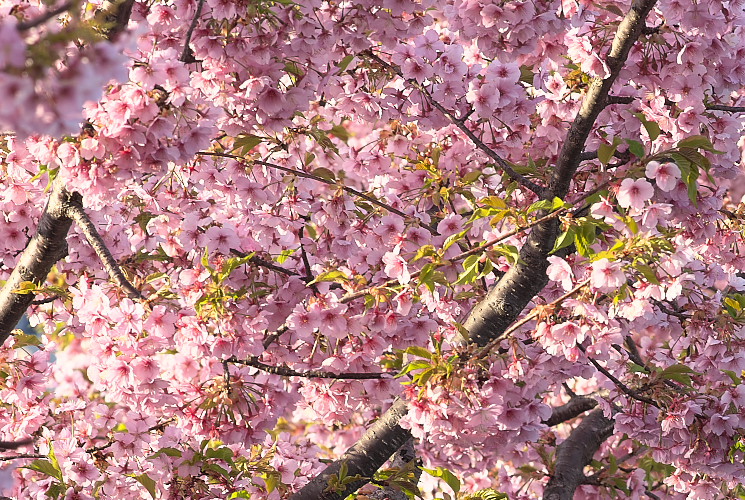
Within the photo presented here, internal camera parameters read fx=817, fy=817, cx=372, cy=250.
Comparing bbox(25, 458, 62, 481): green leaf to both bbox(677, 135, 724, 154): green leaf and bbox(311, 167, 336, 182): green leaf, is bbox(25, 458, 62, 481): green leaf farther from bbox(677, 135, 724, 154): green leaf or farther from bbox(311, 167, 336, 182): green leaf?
bbox(677, 135, 724, 154): green leaf

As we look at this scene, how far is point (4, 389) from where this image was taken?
13.3 feet

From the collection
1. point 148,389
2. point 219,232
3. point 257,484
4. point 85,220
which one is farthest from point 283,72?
point 257,484

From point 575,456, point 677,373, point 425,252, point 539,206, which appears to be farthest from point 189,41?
point 575,456

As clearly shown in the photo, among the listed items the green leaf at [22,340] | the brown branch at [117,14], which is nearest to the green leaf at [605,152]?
the brown branch at [117,14]

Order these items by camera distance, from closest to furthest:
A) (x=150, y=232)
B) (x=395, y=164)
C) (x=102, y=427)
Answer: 1. (x=150, y=232)
2. (x=102, y=427)
3. (x=395, y=164)

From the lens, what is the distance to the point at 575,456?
5.05 meters

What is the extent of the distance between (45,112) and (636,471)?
4.56 metres

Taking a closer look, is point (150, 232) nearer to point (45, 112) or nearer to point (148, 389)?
point (148, 389)

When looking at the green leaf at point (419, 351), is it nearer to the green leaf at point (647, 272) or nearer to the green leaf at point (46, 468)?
the green leaf at point (647, 272)

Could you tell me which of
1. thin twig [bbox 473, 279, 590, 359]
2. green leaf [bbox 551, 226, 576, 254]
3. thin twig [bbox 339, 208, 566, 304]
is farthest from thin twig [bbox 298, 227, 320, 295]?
green leaf [bbox 551, 226, 576, 254]

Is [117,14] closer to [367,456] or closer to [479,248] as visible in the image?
[479,248]

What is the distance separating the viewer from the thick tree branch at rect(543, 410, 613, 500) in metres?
4.84

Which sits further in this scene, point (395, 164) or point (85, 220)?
point (395, 164)

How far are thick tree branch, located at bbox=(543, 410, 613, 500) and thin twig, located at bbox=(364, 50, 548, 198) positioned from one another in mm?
2069
